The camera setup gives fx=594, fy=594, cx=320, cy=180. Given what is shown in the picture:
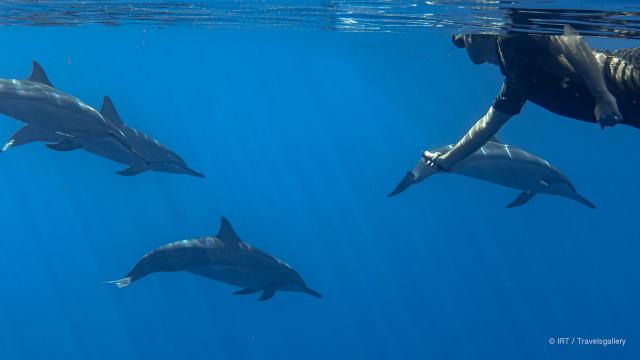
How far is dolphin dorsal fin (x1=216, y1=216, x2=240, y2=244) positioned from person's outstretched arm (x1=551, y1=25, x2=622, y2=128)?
773 cm

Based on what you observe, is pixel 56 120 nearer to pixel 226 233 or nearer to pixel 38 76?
pixel 38 76

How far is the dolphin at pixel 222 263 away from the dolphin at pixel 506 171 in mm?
3247

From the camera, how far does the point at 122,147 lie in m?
11.5

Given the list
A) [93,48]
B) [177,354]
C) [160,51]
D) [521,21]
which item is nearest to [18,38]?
[93,48]

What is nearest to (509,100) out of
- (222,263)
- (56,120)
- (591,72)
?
(591,72)

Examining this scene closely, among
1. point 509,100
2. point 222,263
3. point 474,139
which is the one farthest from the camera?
point 222,263

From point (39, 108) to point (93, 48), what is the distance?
27520mm

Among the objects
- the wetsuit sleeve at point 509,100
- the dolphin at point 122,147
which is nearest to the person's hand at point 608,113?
the wetsuit sleeve at point 509,100

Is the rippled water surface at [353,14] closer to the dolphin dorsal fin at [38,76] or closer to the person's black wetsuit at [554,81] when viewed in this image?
the dolphin dorsal fin at [38,76]

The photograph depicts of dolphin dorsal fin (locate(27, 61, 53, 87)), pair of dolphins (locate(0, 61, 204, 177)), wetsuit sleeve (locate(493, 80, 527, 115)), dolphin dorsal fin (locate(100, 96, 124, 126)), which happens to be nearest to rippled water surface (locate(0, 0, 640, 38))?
dolphin dorsal fin (locate(100, 96, 124, 126))

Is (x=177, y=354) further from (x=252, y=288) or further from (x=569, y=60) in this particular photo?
(x=569, y=60)

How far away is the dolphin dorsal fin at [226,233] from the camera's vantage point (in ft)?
40.7

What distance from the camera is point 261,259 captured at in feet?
42.0

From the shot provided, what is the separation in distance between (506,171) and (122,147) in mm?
7583
